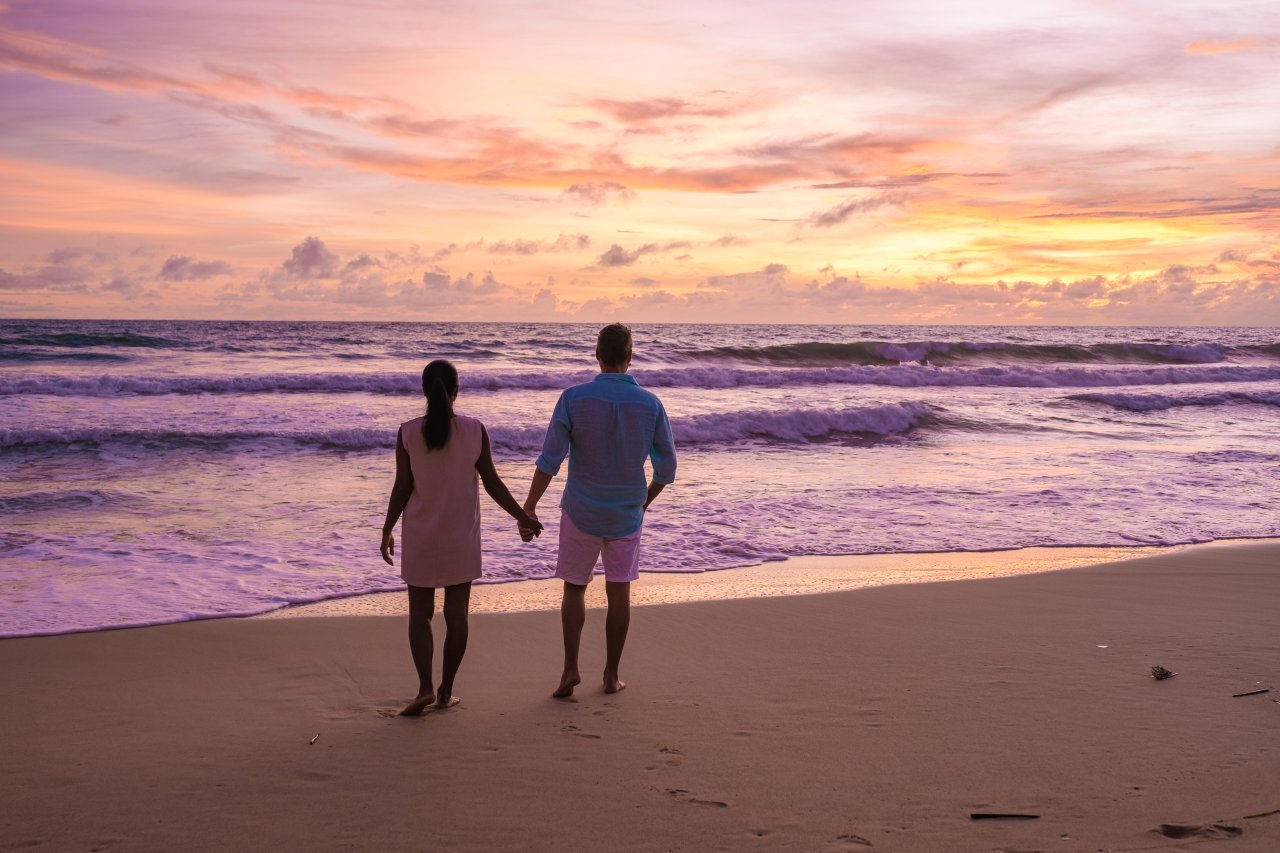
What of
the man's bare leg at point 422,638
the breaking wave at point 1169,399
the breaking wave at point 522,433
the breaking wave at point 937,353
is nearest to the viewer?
the man's bare leg at point 422,638

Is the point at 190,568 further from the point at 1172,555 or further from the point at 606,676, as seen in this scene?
the point at 1172,555

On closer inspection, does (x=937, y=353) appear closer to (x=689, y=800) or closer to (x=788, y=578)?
(x=788, y=578)

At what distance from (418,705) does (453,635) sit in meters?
0.37

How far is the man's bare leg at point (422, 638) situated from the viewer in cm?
445

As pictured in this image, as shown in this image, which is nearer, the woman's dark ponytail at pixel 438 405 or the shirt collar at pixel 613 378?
the woman's dark ponytail at pixel 438 405

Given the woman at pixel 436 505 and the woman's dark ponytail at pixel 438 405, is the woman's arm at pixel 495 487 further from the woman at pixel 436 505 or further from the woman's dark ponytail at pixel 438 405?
the woman's dark ponytail at pixel 438 405

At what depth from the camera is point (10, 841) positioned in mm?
3148

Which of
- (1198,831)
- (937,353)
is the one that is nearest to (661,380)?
(937,353)

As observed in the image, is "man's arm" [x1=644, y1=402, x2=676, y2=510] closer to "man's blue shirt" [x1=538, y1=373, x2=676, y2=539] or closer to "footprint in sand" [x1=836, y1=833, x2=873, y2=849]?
"man's blue shirt" [x1=538, y1=373, x2=676, y2=539]

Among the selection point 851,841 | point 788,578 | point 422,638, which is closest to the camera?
point 851,841

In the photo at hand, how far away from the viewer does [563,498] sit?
15.4ft

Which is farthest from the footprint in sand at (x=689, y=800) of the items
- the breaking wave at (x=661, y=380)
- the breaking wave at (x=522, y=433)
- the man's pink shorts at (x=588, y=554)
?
the breaking wave at (x=661, y=380)

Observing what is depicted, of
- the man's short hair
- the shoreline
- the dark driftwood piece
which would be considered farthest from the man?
the dark driftwood piece

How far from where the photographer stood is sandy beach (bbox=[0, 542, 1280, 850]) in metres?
3.22
